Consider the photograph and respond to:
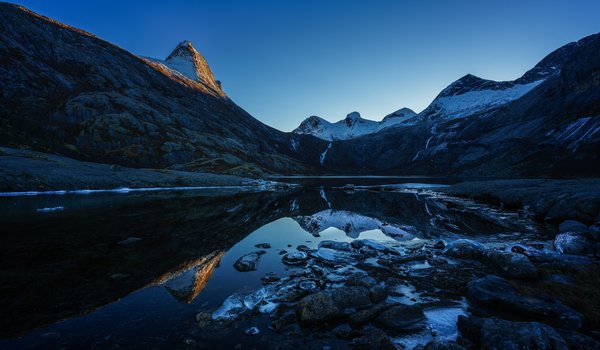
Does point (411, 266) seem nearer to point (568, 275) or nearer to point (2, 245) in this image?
point (568, 275)

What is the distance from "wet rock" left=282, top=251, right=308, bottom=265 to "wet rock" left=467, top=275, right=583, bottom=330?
763 cm

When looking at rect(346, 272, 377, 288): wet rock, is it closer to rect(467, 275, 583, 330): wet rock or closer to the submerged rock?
rect(467, 275, 583, 330): wet rock

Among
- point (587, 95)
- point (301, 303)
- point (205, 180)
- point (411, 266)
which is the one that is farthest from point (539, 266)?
point (587, 95)

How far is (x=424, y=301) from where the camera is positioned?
388 inches

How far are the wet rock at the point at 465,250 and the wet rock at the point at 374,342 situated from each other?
9.84 meters

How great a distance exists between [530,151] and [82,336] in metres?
200

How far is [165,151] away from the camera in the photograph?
126m

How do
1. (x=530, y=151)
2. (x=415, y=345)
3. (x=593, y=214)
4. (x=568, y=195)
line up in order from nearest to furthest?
(x=415, y=345)
(x=593, y=214)
(x=568, y=195)
(x=530, y=151)

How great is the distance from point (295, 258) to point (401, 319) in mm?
7238

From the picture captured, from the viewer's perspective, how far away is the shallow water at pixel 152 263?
303 inches

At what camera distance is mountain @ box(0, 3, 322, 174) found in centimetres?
10569

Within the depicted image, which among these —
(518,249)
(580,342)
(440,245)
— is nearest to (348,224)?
(440,245)

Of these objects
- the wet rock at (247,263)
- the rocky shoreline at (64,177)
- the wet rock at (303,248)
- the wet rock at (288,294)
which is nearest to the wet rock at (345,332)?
the wet rock at (288,294)

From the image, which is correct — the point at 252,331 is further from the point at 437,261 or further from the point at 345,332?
the point at 437,261
